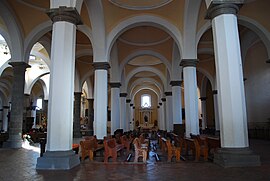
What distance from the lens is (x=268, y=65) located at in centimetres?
1531

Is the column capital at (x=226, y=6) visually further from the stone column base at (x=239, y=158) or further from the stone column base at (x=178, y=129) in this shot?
the stone column base at (x=178, y=129)

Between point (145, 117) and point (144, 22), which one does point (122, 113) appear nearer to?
point (144, 22)

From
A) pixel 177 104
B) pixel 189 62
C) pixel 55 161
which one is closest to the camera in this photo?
pixel 55 161

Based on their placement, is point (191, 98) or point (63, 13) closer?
point (63, 13)

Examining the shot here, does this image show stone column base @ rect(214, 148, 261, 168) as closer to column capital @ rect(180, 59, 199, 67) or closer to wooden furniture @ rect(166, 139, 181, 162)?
wooden furniture @ rect(166, 139, 181, 162)

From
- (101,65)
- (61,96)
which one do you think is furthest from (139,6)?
(61,96)

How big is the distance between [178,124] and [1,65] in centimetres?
1404

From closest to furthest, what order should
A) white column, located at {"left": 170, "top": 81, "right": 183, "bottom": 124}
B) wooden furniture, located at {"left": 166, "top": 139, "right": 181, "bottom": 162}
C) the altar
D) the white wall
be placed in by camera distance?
1. wooden furniture, located at {"left": 166, "top": 139, "right": 181, "bottom": 162}
2. white column, located at {"left": 170, "top": 81, "right": 183, "bottom": 124}
3. the white wall
4. the altar

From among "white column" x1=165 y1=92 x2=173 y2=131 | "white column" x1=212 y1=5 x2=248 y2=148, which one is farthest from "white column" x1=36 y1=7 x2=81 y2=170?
"white column" x1=165 y1=92 x2=173 y2=131

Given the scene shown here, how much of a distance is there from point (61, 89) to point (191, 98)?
22.2 feet

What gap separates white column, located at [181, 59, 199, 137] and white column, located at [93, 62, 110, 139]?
3.88m

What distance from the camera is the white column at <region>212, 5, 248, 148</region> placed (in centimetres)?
568

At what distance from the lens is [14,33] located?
449 inches

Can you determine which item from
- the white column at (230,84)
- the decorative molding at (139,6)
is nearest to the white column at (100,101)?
the decorative molding at (139,6)
